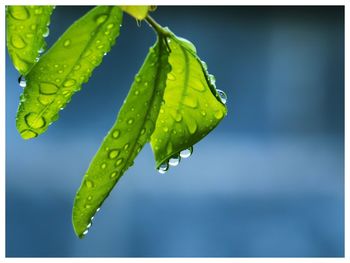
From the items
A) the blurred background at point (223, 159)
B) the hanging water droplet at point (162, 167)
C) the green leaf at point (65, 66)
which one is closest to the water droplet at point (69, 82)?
the green leaf at point (65, 66)

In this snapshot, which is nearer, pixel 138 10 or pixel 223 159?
pixel 138 10

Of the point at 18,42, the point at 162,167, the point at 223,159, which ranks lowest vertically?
the point at 223,159

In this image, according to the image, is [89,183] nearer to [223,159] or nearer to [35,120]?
[35,120]

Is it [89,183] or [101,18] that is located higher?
[101,18]

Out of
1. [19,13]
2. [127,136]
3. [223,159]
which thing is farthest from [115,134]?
[223,159]

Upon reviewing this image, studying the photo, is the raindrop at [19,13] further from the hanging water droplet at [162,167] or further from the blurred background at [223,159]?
the blurred background at [223,159]

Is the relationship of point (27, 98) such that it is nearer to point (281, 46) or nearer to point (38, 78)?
point (38, 78)

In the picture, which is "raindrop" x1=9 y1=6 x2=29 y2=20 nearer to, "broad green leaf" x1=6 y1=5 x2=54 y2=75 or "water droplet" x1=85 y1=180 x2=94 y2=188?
"broad green leaf" x1=6 y1=5 x2=54 y2=75
